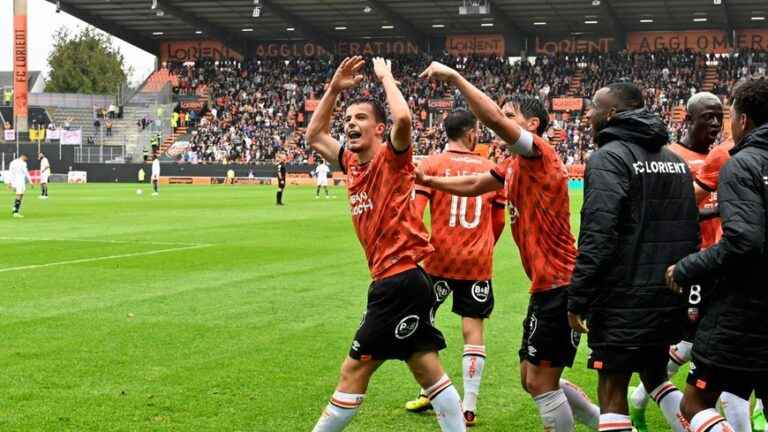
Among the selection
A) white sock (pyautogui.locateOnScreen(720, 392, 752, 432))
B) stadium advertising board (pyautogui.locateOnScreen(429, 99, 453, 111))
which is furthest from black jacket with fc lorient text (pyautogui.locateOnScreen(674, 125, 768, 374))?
stadium advertising board (pyautogui.locateOnScreen(429, 99, 453, 111))

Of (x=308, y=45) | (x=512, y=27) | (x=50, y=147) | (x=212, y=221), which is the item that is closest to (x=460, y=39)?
(x=512, y=27)

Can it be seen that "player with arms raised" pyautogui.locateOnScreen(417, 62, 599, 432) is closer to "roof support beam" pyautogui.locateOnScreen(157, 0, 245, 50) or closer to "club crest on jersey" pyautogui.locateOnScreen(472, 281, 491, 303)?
"club crest on jersey" pyautogui.locateOnScreen(472, 281, 491, 303)

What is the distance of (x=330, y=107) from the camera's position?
6.80 m

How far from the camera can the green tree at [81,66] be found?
110562 mm

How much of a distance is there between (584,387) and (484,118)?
377 centimetres

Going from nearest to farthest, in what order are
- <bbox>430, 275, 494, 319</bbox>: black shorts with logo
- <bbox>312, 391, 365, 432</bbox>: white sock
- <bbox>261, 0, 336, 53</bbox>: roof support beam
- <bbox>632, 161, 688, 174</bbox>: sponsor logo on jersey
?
<bbox>632, 161, 688, 174</bbox>: sponsor logo on jersey
<bbox>312, 391, 365, 432</bbox>: white sock
<bbox>430, 275, 494, 319</bbox>: black shorts with logo
<bbox>261, 0, 336, 53</bbox>: roof support beam

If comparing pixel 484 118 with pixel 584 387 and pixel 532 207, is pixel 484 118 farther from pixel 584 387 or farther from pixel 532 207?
pixel 584 387

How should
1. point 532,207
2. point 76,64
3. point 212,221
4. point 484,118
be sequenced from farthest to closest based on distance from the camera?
point 76,64, point 212,221, point 532,207, point 484,118

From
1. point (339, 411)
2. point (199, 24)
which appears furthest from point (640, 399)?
point (199, 24)

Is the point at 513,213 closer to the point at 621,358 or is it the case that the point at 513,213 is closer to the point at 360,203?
the point at 360,203

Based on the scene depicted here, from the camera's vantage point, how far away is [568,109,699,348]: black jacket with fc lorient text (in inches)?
213

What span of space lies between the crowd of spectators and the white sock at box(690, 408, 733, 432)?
54.5 meters

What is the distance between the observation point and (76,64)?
111 metres

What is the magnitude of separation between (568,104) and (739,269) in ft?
205
